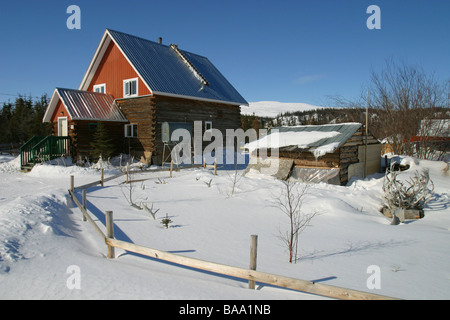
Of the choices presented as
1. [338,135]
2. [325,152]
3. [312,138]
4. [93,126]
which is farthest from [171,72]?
[325,152]

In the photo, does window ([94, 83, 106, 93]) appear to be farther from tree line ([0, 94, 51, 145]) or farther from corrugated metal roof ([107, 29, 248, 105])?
tree line ([0, 94, 51, 145])

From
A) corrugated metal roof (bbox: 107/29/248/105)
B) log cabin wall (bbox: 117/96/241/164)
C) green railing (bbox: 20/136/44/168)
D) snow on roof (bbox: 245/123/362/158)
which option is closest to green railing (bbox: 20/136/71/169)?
green railing (bbox: 20/136/44/168)

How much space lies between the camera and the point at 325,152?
1309 cm

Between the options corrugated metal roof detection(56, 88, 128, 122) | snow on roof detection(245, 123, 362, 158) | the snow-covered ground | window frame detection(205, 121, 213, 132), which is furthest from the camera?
window frame detection(205, 121, 213, 132)

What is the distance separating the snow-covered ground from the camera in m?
4.79

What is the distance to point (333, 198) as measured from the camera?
1072cm

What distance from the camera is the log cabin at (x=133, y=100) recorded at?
19531mm

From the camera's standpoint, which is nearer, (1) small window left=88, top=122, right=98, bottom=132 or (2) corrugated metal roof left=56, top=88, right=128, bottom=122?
(2) corrugated metal roof left=56, top=88, right=128, bottom=122

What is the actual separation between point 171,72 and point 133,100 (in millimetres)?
3611

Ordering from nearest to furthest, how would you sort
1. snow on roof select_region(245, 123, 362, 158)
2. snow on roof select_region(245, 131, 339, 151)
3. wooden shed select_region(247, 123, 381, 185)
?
snow on roof select_region(245, 123, 362, 158), wooden shed select_region(247, 123, 381, 185), snow on roof select_region(245, 131, 339, 151)

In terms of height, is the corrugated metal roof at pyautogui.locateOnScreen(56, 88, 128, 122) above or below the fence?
above

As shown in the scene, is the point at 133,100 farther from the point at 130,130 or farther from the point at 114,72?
the point at 114,72
